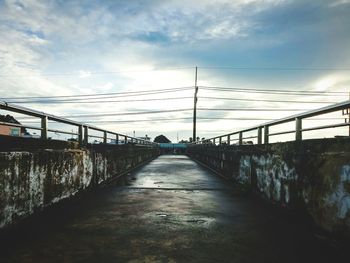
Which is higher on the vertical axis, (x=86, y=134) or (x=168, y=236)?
(x=86, y=134)

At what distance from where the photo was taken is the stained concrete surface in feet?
11.8

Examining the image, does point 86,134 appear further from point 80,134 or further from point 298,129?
point 298,129

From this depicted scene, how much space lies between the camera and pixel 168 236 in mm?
4324

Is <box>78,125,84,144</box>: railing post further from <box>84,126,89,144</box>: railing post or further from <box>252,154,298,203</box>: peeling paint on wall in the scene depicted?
<box>252,154,298,203</box>: peeling paint on wall

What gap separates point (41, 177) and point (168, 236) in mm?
2657

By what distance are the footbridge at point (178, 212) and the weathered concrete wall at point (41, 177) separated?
0.02 meters

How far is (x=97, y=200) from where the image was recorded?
7.18m

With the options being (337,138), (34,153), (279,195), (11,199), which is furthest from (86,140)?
(337,138)

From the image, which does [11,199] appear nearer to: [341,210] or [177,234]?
[177,234]

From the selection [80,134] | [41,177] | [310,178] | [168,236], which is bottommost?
[168,236]

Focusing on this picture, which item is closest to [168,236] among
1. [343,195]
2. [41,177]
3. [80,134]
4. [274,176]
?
[343,195]

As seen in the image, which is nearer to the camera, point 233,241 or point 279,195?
point 233,241

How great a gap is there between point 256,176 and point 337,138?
3819mm

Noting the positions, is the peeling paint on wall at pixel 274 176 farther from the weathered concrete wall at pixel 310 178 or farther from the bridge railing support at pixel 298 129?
the bridge railing support at pixel 298 129
